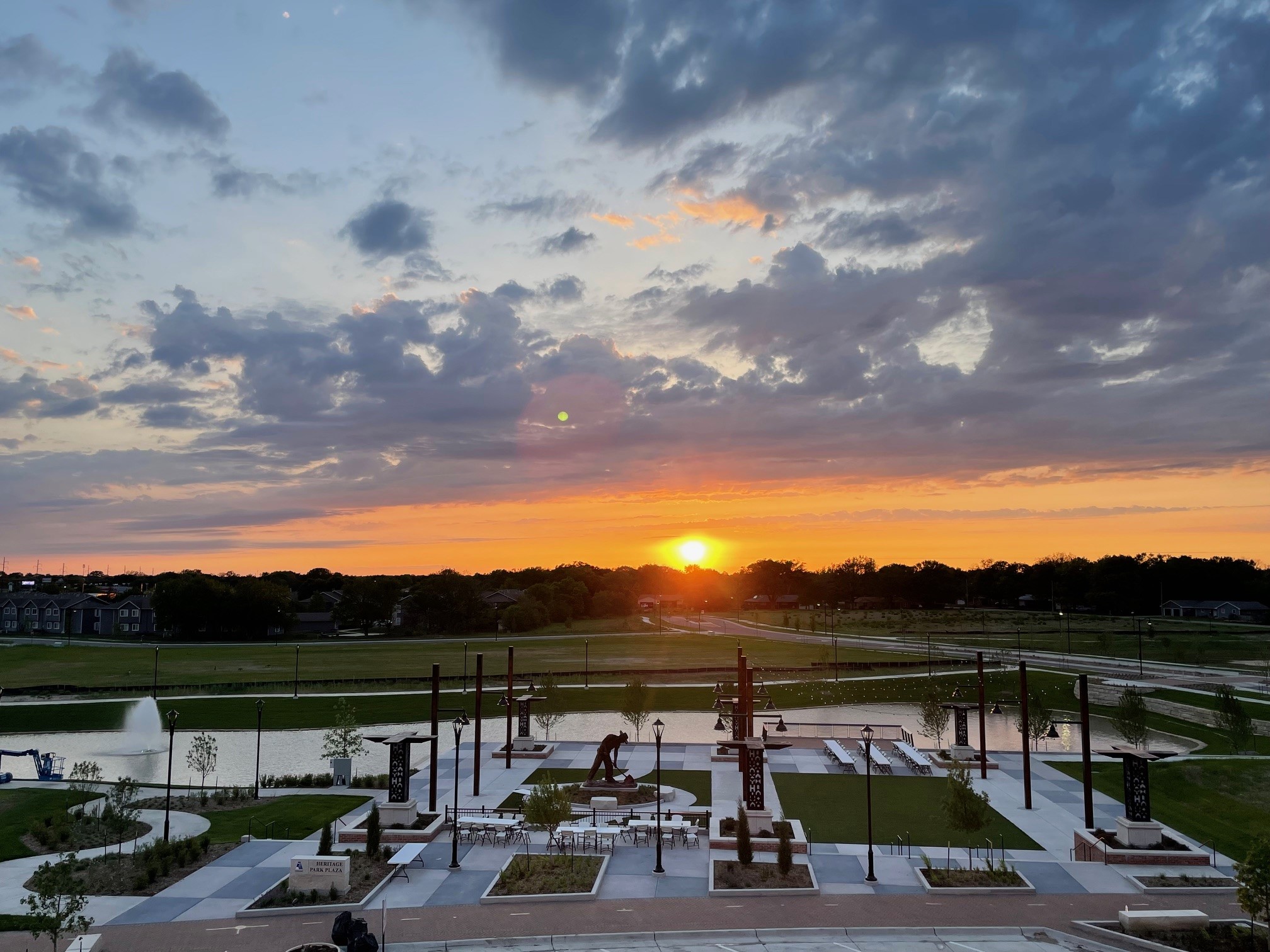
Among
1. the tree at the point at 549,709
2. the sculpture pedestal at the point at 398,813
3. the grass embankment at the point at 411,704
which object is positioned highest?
the sculpture pedestal at the point at 398,813

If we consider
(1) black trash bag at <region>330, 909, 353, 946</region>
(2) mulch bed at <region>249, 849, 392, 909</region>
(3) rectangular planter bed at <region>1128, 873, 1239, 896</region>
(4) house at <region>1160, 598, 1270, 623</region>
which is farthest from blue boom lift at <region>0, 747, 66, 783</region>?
(4) house at <region>1160, 598, 1270, 623</region>

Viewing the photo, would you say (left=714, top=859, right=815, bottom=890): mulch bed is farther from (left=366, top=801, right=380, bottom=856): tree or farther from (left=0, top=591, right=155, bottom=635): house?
(left=0, top=591, right=155, bottom=635): house

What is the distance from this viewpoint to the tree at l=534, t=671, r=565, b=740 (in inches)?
2269

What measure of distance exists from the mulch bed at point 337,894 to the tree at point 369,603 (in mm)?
147076

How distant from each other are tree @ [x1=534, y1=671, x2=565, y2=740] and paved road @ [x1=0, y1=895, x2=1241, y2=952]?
31874mm

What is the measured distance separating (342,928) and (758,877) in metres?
12.4

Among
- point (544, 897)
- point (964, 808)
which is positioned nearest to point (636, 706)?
point (964, 808)

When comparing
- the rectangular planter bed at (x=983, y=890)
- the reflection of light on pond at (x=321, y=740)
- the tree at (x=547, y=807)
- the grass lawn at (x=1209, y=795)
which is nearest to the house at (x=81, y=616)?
the reflection of light on pond at (x=321, y=740)

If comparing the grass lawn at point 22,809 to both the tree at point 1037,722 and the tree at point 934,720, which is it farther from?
the tree at point 1037,722

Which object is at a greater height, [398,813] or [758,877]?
[398,813]

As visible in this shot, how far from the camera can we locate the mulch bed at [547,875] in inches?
996

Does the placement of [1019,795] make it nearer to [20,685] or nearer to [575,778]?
[575,778]

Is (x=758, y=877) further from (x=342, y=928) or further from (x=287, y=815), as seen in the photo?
A: (x=287, y=815)

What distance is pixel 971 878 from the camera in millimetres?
26062
